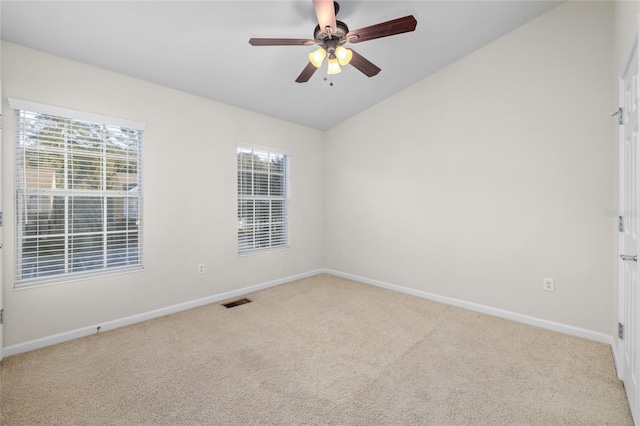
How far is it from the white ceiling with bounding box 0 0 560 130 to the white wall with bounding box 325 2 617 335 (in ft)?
1.23

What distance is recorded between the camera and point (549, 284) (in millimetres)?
2939

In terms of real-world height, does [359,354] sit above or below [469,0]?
below

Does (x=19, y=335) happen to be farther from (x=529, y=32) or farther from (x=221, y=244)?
(x=529, y=32)

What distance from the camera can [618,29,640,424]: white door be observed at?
1699 millimetres

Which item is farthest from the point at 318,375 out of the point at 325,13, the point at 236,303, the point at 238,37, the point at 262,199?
the point at 238,37

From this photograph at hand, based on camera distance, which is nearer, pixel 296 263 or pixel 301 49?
pixel 301 49

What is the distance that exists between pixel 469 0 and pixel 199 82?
276 cm

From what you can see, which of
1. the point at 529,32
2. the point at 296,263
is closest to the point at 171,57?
the point at 296,263

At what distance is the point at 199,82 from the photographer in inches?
127

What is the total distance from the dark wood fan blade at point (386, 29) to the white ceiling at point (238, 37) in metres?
0.54

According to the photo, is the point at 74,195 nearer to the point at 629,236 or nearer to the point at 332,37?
the point at 332,37

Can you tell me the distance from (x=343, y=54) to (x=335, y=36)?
140mm

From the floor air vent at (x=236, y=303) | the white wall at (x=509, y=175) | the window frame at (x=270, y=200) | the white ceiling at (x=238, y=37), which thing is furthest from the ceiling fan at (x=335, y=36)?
the floor air vent at (x=236, y=303)

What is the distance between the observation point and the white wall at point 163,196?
8.06 ft
